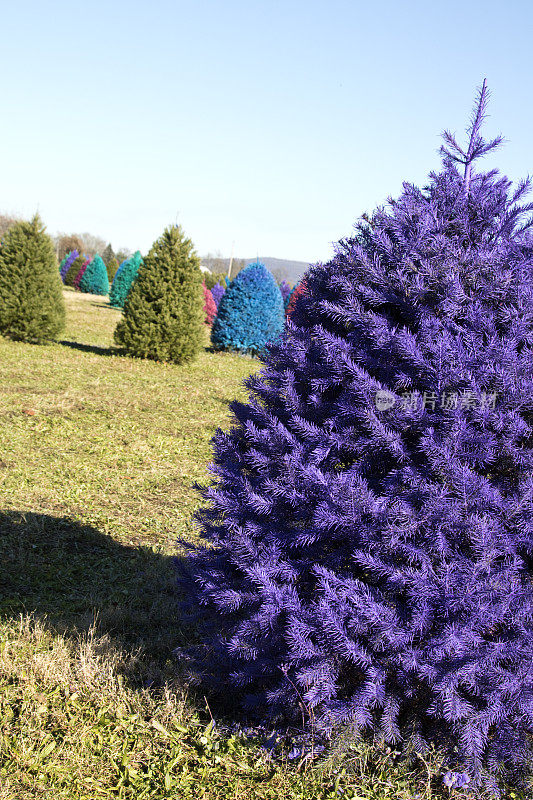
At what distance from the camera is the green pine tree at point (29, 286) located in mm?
15055

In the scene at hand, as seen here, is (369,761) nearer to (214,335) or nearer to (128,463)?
(128,463)

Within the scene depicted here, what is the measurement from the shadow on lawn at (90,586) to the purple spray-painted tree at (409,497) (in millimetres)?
1219

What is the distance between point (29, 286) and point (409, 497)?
14.8 meters

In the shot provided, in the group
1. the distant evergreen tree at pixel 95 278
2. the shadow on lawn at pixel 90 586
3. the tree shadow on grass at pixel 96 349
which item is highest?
the distant evergreen tree at pixel 95 278

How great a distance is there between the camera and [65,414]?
907 cm

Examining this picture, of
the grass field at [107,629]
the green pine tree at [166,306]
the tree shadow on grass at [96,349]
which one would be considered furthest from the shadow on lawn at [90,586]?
the tree shadow on grass at [96,349]

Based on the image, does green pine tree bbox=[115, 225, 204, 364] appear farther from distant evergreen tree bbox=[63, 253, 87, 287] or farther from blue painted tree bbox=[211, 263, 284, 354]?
distant evergreen tree bbox=[63, 253, 87, 287]

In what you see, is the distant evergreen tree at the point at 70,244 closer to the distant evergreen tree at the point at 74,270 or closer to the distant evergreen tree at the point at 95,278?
the distant evergreen tree at the point at 74,270

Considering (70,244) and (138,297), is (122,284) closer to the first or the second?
(138,297)

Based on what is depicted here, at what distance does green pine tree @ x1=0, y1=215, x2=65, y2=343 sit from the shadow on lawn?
10684 millimetres

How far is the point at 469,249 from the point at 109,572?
3.65 m

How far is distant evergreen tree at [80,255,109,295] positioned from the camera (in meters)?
39.1

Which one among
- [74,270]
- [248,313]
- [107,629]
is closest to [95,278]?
[74,270]

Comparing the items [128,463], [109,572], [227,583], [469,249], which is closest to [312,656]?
[227,583]
